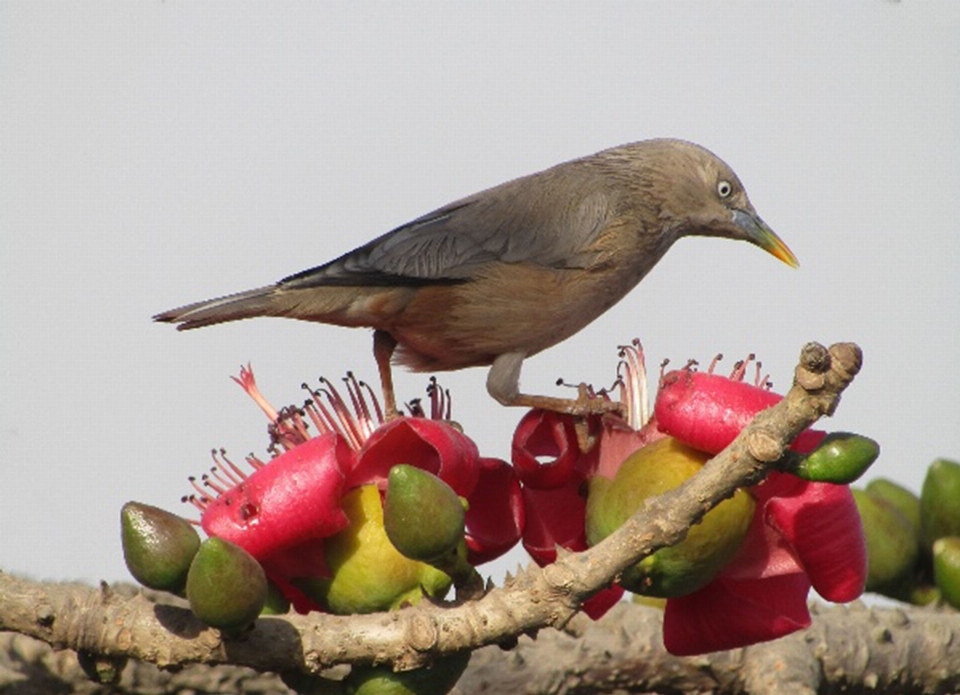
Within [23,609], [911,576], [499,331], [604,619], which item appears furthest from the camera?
[499,331]

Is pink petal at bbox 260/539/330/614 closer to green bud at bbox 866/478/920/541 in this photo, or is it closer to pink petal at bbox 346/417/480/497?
pink petal at bbox 346/417/480/497

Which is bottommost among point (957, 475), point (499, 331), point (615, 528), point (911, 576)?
point (911, 576)

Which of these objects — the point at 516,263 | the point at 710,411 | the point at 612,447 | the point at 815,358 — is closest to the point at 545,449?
the point at 612,447

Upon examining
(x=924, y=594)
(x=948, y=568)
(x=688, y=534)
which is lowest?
(x=924, y=594)

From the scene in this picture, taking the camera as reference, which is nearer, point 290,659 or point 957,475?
point 290,659

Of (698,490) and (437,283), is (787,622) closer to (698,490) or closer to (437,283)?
(698,490)

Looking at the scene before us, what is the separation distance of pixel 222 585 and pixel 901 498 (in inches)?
104

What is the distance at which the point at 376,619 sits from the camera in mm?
2443

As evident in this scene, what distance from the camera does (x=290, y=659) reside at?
2352 millimetres

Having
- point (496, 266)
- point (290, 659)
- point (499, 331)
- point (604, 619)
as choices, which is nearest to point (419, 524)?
point (290, 659)

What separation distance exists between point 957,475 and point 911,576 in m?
0.34

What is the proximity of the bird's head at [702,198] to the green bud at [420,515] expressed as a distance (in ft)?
12.0

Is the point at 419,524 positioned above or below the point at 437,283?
below

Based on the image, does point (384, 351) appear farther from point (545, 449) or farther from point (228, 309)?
point (545, 449)
